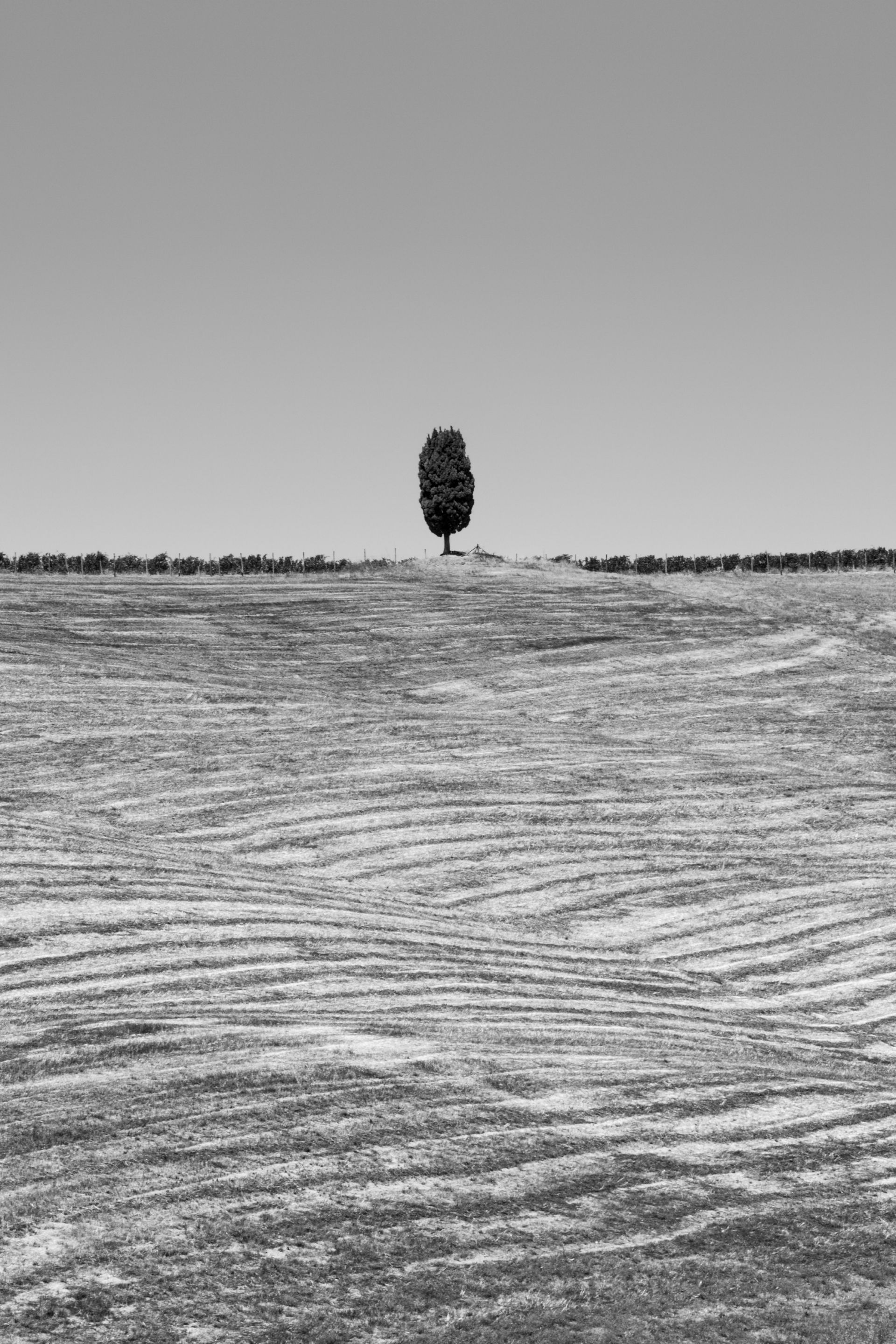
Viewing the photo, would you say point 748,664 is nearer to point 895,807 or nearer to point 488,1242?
point 895,807

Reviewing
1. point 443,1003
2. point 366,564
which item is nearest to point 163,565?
point 366,564

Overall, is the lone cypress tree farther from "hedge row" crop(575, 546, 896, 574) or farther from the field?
the field

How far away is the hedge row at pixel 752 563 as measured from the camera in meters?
84.2

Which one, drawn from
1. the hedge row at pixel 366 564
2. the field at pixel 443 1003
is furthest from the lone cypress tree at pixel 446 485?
the field at pixel 443 1003

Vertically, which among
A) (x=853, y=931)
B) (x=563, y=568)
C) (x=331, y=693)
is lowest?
(x=853, y=931)

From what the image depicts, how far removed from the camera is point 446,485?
284ft

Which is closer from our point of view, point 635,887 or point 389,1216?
point 389,1216

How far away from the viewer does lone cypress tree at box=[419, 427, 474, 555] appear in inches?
3393

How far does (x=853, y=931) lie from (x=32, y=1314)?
66.3ft

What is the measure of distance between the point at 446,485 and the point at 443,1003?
66.2 metres

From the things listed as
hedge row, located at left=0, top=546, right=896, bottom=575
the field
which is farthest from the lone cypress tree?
the field

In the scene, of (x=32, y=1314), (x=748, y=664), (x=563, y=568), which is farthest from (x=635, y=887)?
(x=563, y=568)

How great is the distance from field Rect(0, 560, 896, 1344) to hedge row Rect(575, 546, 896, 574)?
98.0 feet

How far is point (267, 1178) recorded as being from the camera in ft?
50.0
